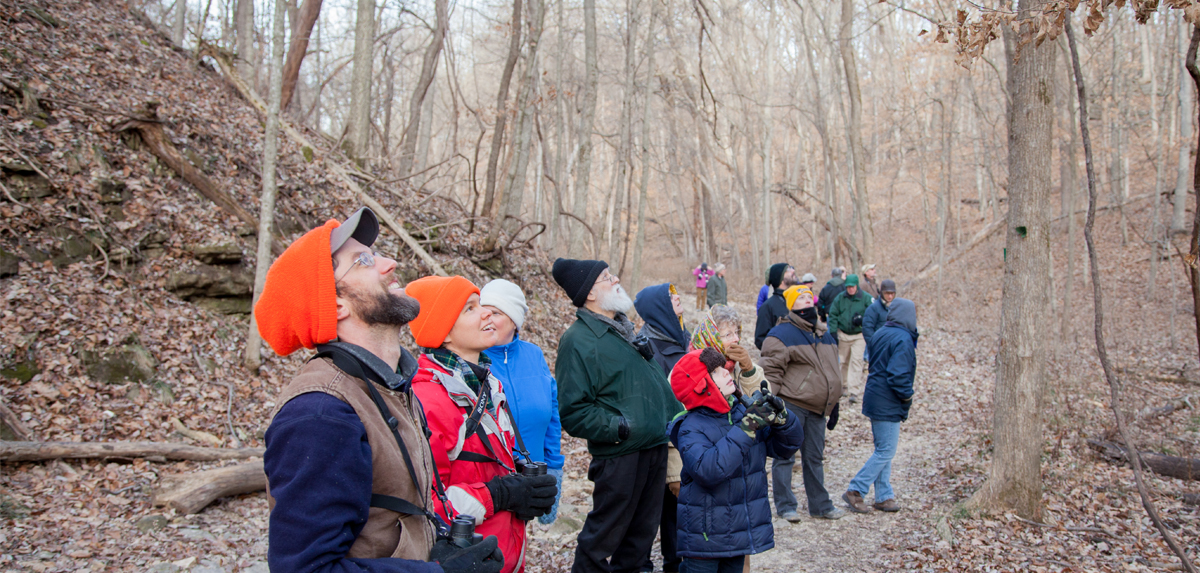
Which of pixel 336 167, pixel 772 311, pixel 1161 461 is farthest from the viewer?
pixel 336 167

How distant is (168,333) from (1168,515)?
9.60 m

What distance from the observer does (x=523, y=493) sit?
2.40 m

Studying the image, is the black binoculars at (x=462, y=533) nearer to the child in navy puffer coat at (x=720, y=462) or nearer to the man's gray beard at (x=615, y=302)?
the child in navy puffer coat at (x=720, y=462)

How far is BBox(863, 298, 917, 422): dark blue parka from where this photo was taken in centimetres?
602

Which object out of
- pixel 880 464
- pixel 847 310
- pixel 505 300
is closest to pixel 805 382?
pixel 880 464

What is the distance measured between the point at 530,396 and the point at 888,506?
430cm

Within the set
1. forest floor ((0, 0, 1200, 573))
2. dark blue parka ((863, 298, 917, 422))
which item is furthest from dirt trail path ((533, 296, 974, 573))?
dark blue parka ((863, 298, 917, 422))

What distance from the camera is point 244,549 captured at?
485 centimetres

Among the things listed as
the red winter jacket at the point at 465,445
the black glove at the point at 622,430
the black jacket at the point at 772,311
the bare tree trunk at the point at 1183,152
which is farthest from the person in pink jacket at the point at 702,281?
the red winter jacket at the point at 465,445

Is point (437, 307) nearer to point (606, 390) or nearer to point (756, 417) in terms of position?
point (606, 390)

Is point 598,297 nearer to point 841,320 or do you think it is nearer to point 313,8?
point 841,320

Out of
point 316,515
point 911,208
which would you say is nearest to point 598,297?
point 316,515

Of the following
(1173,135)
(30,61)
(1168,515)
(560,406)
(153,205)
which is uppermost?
(1173,135)

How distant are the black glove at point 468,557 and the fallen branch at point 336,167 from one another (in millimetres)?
8452
